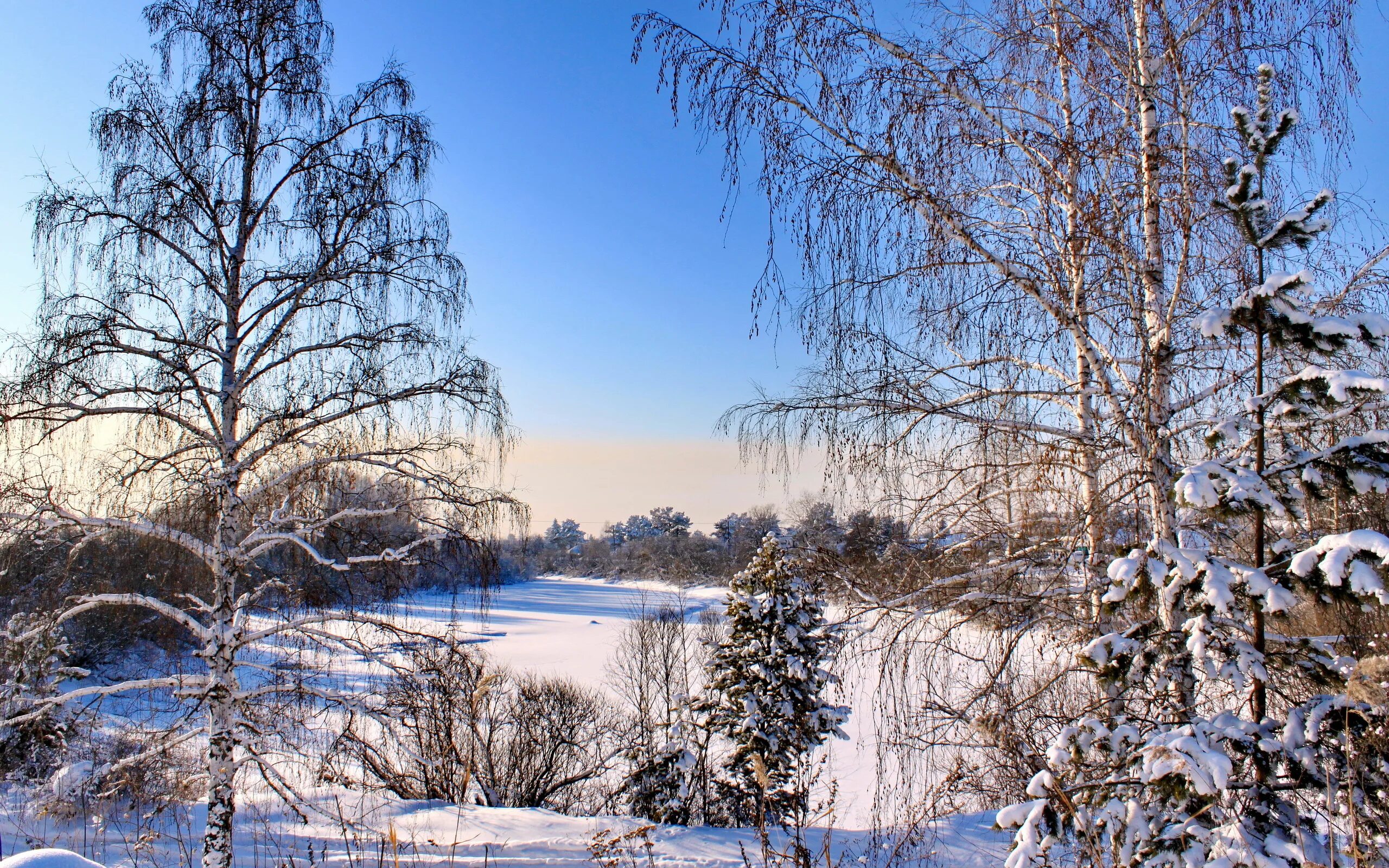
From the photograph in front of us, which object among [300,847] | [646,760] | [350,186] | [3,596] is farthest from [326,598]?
[646,760]

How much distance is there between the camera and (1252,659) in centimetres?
204

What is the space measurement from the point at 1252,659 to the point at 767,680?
388 inches

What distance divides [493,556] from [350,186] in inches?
131

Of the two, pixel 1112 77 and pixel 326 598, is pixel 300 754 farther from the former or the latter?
pixel 1112 77

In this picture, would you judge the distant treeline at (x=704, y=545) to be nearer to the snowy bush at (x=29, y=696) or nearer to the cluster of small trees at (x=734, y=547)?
the cluster of small trees at (x=734, y=547)

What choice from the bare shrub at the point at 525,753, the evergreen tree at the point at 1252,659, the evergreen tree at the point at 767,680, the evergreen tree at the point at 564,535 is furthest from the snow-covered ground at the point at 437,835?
the evergreen tree at the point at 564,535

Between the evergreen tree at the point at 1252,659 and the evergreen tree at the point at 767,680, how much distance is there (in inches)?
332

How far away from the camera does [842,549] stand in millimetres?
3555

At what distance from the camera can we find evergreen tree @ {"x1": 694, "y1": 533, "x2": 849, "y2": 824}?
36.1 feet

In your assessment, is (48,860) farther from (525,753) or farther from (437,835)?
(525,753)

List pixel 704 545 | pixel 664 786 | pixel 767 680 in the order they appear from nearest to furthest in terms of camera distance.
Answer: pixel 767 680 → pixel 664 786 → pixel 704 545

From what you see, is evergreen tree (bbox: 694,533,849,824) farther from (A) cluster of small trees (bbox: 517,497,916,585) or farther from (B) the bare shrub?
(B) the bare shrub

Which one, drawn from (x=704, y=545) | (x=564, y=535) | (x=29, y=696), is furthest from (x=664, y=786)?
(x=564, y=535)

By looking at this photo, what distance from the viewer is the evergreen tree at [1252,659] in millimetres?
1878
